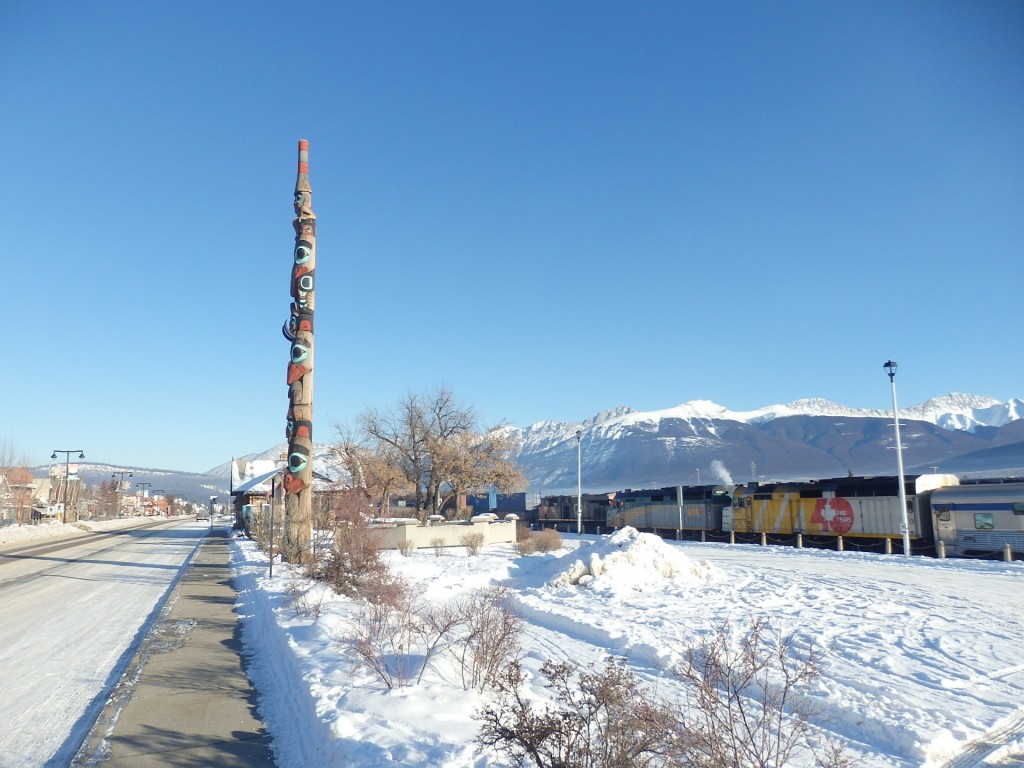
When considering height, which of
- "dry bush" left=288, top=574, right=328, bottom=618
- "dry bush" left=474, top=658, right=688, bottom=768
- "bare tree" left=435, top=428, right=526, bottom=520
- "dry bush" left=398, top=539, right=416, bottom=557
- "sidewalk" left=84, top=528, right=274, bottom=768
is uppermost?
"bare tree" left=435, top=428, right=526, bottom=520

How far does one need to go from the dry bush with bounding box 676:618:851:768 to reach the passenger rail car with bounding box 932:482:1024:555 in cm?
1995

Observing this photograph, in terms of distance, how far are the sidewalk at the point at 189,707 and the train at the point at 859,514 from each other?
85.0 ft

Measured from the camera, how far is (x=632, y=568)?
20.9 metres

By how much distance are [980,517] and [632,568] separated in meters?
17.0

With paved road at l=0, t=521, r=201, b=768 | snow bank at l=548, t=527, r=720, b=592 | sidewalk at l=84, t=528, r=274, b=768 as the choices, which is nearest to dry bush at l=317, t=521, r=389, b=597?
sidewalk at l=84, t=528, r=274, b=768

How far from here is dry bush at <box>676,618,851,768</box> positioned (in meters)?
4.73

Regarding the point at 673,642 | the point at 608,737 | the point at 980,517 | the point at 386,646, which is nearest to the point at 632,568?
the point at 673,642

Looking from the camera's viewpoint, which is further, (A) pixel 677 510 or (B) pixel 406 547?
(A) pixel 677 510

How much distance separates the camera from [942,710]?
8.25m

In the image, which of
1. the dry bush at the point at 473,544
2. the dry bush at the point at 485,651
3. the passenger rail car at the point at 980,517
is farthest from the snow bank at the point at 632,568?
the passenger rail car at the point at 980,517

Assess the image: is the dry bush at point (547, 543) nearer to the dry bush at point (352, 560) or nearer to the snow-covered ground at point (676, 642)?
the snow-covered ground at point (676, 642)

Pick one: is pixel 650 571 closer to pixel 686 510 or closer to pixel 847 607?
pixel 847 607

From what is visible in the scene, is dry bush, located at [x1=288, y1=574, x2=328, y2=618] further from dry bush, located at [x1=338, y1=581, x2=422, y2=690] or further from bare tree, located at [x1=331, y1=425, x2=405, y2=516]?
bare tree, located at [x1=331, y1=425, x2=405, y2=516]

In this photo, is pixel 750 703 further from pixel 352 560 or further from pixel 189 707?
pixel 352 560
